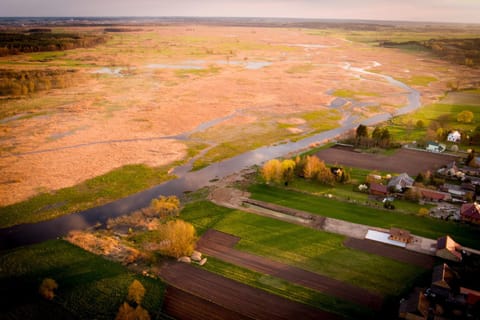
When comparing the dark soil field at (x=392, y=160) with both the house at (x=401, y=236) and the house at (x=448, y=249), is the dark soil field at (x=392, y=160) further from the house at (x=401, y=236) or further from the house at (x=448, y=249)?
the house at (x=448, y=249)

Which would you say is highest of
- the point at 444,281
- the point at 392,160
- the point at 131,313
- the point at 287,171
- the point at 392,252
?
the point at 287,171

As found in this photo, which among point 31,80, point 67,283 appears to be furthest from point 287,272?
point 31,80

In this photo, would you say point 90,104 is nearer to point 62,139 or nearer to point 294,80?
point 62,139

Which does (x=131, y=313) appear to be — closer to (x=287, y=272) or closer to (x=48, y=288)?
(x=48, y=288)

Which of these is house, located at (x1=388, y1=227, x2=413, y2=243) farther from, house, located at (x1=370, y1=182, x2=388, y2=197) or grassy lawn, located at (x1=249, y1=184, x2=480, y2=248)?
house, located at (x1=370, y1=182, x2=388, y2=197)

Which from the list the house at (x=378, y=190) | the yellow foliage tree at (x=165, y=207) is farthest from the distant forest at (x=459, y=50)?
the yellow foliage tree at (x=165, y=207)

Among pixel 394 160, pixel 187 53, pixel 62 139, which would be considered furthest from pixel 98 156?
pixel 187 53
